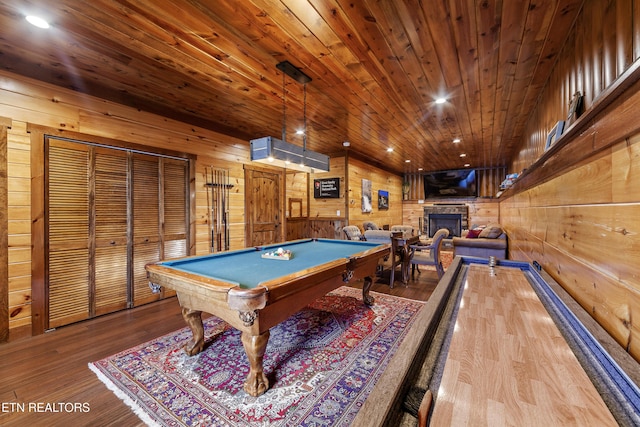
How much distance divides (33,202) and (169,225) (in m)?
1.36

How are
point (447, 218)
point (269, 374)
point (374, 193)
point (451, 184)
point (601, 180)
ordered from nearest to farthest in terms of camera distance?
point (601, 180) < point (269, 374) < point (374, 193) < point (451, 184) < point (447, 218)

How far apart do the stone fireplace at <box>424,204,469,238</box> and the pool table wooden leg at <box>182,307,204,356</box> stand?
852 cm

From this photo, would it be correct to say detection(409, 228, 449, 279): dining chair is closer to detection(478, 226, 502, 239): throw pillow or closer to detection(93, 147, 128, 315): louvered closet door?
detection(478, 226, 502, 239): throw pillow

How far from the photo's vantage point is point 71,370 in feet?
6.55

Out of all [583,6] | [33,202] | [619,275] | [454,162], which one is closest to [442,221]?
[454,162]

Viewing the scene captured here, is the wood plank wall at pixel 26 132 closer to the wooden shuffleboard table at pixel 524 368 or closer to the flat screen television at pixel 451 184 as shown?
the wooden shuffleboard table at pixel 524 368

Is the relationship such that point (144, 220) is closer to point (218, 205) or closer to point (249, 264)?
point (218, 205)

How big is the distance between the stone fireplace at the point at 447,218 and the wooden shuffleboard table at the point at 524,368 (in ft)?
27.5

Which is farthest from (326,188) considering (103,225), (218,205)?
(103,225)

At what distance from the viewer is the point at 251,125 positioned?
4293mm

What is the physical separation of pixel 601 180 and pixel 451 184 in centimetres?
850

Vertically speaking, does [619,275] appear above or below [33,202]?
below

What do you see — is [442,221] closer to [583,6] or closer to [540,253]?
[540,253]

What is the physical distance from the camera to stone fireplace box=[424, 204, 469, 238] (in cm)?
875
